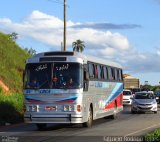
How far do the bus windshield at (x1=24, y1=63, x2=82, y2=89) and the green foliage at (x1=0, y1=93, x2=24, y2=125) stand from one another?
5.76 meters

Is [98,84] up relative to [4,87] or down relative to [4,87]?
down

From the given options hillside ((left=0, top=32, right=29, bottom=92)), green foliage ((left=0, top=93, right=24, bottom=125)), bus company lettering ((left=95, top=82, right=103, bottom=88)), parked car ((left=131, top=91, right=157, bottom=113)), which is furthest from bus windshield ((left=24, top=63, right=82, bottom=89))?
hillside ((left=0, top=32, right=29, bottom=92))

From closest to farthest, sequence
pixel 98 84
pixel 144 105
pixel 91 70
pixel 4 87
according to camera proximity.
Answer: pixel 91 70 → pixel 98 84 → pixel 144 105 → pixel 4 87

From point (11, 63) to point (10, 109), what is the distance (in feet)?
52.8

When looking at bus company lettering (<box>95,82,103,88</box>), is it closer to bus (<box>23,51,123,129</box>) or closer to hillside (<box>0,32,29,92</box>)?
bus (<box>23,51,123,129</box>)

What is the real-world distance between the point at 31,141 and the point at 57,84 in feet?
15.8

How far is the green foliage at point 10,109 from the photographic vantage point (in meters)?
29.4

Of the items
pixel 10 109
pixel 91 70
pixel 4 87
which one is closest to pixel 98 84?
pixel 91 70

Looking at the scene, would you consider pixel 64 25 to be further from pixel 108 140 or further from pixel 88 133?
pixel 108 140

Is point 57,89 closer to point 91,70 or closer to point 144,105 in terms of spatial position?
point 91,70

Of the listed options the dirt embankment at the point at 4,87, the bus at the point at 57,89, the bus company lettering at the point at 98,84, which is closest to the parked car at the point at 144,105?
the bus company lettering at the point at 98,84

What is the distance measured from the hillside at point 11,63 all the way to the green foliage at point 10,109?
8721mm

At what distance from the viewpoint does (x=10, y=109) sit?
1220 inches

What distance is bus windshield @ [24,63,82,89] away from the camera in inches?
891
